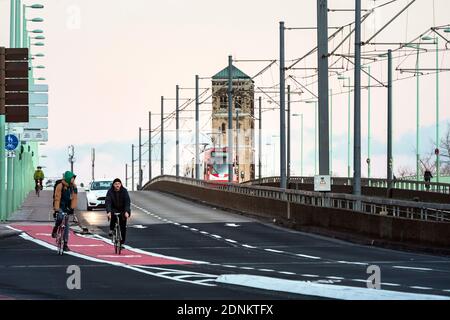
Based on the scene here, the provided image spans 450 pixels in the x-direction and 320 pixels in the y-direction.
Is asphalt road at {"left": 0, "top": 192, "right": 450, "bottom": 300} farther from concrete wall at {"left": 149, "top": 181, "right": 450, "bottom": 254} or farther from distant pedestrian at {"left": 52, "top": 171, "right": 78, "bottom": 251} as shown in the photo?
concrete wall at {"left": 149, "top": 181, "right": 450, "bottom": 254}

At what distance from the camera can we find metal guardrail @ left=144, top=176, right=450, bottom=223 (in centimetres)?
3490

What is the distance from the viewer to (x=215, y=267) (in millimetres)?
25734

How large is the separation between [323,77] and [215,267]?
17.7 metres

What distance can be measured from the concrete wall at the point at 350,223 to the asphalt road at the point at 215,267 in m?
0.85

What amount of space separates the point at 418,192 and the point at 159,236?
3692 cm

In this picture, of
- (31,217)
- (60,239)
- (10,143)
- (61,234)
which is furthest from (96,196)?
(60,239)

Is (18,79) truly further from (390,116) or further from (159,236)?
(390,116)

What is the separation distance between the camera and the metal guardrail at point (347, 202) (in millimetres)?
34903

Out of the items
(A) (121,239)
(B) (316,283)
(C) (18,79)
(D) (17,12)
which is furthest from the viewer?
(D) (17,12)

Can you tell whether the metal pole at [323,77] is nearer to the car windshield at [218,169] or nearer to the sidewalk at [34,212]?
the sidewalk at [34,212]

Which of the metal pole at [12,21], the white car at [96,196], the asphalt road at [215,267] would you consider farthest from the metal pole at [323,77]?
the white car at [96,196]

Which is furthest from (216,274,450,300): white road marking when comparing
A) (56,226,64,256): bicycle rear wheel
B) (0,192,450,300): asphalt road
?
(56,226,64,256): bicycle rear wheel
